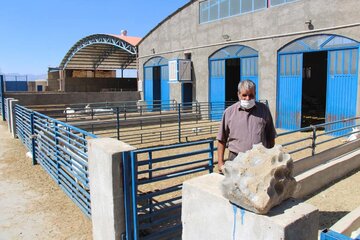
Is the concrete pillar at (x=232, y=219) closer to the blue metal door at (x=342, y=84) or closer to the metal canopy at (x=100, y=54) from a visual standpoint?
the blue metal door at (x=342, y=84)

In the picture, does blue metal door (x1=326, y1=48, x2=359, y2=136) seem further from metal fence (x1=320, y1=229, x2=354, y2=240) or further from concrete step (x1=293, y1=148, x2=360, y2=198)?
metal fence (x1=320, y1=229, x2=354, y2=240)

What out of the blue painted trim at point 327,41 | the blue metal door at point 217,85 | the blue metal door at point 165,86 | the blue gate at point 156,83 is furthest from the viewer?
the blue gate at point 156,83

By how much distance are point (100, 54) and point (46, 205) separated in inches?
1336

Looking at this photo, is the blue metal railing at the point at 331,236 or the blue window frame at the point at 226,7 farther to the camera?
the blue window frame at the point at 226,7

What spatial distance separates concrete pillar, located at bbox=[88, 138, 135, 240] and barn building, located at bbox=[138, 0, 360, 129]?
10.9 metres

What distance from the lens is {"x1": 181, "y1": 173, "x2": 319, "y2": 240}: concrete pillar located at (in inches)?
84.5

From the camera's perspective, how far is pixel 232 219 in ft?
7.90

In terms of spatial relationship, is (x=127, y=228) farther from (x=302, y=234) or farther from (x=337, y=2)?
(x=337, y=2)

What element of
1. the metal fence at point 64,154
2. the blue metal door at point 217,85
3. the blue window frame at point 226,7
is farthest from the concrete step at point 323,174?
the blue metal door at point 217,85

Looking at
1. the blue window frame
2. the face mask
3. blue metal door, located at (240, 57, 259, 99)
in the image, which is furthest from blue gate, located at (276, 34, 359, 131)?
the face mask

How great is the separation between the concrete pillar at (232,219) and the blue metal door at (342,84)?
35.5ft

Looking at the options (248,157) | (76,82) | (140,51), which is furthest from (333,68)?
(76,82)

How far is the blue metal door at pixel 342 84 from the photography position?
11.8 meters

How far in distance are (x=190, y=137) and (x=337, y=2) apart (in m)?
7.62
